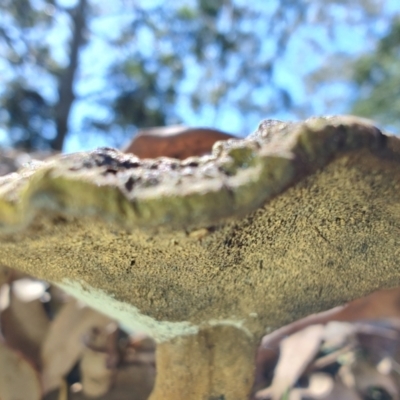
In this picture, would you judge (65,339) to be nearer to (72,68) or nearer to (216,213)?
(216,213)

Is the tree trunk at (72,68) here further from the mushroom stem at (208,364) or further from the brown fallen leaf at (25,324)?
the mushroom stem at (208,364)

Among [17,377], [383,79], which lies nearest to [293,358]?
[17,377]

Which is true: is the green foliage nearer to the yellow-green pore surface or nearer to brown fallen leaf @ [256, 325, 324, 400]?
brown fallen leaf @ [256, 325, 324, 400]

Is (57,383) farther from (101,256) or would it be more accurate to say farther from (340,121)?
(340,121)

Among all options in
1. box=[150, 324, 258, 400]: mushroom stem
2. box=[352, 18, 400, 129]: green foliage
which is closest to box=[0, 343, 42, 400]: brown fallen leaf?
box=[150, 324, 258, 400]: mushroom stem

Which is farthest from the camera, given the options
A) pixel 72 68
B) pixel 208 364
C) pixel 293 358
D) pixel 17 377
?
pixel 72 68

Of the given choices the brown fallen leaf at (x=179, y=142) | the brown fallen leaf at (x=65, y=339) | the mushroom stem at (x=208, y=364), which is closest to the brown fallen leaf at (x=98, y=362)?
the brown fallen leaf at (x=65, y=339)

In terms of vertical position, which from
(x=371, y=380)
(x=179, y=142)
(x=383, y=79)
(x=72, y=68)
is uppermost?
(x=72, y=68)
